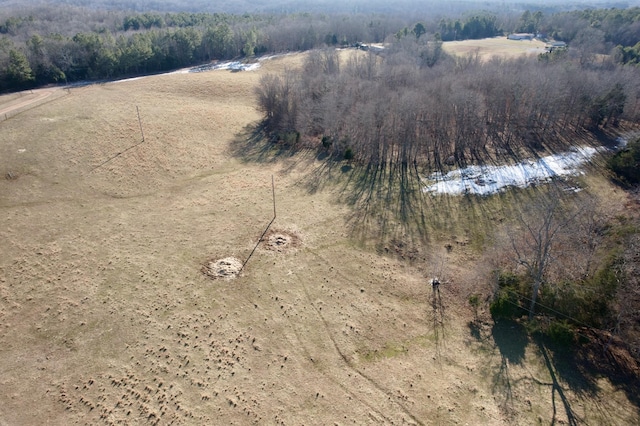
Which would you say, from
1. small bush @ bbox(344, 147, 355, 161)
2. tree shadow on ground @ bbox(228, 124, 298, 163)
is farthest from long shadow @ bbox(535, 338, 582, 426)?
tree shadow on ground @ bbox(228, 124, 298, 163)

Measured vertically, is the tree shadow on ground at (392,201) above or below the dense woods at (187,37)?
below

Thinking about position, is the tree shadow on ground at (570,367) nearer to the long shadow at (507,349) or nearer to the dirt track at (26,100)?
the long shadow at (507,349)

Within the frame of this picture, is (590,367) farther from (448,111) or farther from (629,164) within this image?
(448,111)

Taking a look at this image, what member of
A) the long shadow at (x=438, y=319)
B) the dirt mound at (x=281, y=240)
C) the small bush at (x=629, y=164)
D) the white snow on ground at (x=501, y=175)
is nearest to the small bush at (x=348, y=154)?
the white snow on ground at (x=501, y=175)

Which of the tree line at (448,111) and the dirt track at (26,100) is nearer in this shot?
the tree line at (448,111)

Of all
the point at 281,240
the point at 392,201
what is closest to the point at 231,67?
the point at 392,201

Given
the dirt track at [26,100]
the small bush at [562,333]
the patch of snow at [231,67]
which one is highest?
the patch of snow at [231,67]
